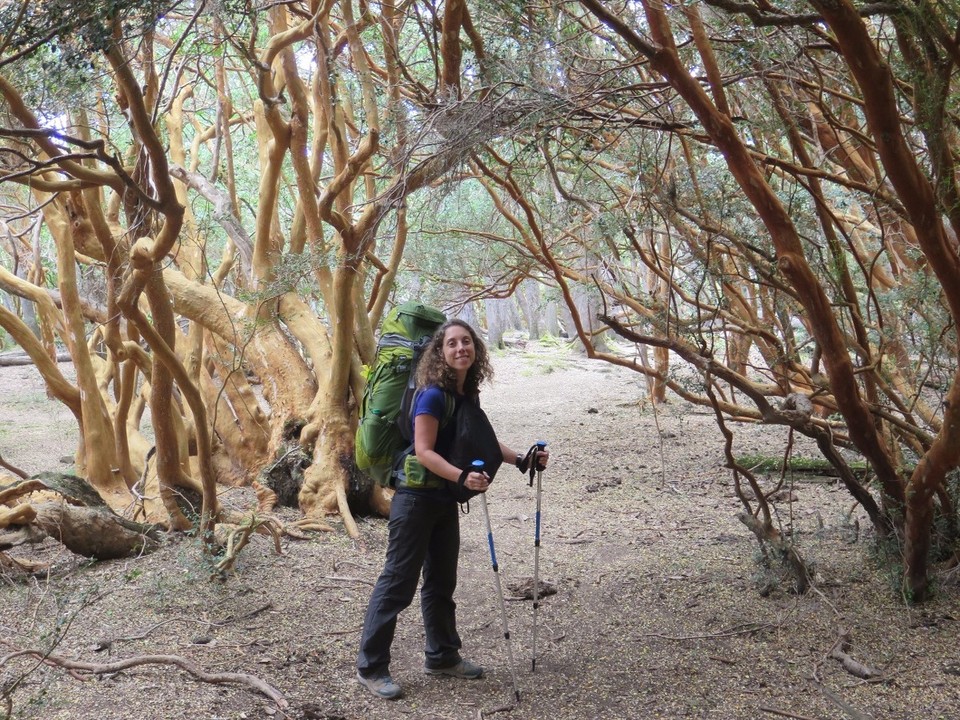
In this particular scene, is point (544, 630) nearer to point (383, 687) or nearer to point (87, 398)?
point (383, 687)

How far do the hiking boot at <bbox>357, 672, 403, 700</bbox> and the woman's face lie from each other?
1.42 meters

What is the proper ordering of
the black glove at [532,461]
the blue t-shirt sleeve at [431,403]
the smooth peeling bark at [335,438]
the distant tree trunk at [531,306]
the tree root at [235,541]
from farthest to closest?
the distant tree trunk at [531,306], the smooth peeling bark at [335,438], the tree root at [235,541], the black glove at [532,461], the blue t-shirt sleeve at [431,403]

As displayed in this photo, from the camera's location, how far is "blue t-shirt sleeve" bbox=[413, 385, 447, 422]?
3646 millimetres

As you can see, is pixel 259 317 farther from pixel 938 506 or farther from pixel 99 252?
pixel 938 506

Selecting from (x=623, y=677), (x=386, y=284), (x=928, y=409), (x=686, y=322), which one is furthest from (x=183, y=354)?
(x=928, y=409)

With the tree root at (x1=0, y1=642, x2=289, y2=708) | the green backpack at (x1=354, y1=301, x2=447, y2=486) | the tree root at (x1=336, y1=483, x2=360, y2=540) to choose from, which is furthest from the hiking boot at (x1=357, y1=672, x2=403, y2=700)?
the tree root at (x1=336, y1=483, x2=360, y2=540)

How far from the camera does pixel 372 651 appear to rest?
377 centimetres

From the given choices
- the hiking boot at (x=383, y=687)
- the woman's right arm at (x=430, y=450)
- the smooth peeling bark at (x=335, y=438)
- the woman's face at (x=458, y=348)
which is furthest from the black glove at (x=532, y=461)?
the smooth peeling bark at (x=335, y=438)

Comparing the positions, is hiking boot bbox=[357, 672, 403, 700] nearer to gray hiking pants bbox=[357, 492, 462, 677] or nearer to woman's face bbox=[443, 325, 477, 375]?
gray hiking pants bbox=[357, 492, 462, 677]

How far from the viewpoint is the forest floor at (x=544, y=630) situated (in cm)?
359

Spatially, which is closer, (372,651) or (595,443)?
(372,651)

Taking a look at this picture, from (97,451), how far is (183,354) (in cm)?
149

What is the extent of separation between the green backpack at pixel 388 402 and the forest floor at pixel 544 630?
3.41 feet

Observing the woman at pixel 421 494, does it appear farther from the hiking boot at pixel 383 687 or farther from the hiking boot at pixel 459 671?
the hiking boot at pixel 459 671
